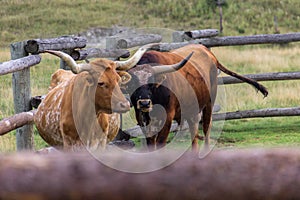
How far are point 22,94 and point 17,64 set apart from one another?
28.5 inches

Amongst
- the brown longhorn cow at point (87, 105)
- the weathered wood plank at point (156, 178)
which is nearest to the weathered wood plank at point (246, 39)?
the brown longhorn cow at point (87, 105)

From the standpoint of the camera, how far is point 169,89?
→ 25.3 ft

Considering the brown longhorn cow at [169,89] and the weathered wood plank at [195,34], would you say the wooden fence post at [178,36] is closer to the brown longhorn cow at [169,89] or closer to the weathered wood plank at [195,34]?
the weathered wood plank at [195,34]

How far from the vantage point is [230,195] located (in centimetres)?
105

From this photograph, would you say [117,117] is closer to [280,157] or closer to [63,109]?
[63,109]

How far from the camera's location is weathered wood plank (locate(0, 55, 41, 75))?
6.17 m

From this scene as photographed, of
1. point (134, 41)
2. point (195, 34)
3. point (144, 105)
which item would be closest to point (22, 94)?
point (144, 105)

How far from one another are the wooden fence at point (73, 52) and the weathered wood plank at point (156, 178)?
515 cm

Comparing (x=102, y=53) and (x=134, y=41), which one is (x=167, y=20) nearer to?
(x=134, y=41)

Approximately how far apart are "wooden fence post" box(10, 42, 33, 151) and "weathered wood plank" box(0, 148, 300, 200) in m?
6.17

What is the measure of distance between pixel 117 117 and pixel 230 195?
5.74 m

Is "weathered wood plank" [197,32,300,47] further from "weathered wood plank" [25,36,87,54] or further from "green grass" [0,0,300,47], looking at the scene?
"green grass" [0,0,300,47]

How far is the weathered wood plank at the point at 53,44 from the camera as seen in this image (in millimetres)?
7184

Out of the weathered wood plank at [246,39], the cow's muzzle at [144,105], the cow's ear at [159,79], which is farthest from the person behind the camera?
the weathered wood plank at [246,39]
